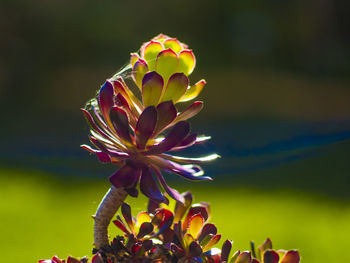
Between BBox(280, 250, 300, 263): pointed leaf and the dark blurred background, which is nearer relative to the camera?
BBox(280, 250, 300, 263): pointed leaf

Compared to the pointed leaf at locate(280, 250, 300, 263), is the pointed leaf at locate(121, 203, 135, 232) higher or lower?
higher

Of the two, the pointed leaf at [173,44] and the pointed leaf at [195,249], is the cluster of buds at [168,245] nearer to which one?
the pointed leaf at [195,249]

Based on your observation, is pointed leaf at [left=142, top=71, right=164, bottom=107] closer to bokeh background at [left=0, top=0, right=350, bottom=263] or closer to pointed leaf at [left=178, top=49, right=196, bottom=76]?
pointed leaf at [left=178, top=49, right=196, bottom=76]

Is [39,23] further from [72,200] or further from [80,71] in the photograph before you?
[72,200]

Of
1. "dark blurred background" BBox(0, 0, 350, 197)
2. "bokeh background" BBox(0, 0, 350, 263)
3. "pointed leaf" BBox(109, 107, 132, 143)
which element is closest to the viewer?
"pointed leaf" BBox(109, 107, 132, 143)

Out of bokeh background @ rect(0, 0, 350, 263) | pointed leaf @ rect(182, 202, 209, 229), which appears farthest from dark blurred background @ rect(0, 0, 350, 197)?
pointed leaf @ rect(182, 202, 209, 229)

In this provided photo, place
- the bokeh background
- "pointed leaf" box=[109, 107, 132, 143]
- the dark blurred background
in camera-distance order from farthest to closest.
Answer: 1. the dark blurred background
2. the bokeh background
3. "pointed leaf" box=[109, 107, 132, 143]
